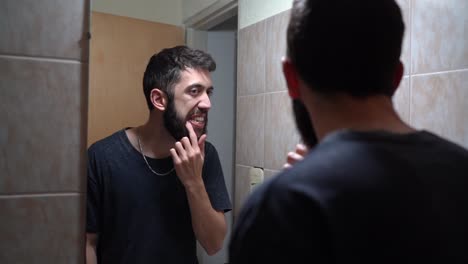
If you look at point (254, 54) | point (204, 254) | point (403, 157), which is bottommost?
point (204, 254)

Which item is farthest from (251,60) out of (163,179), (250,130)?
(163,179)

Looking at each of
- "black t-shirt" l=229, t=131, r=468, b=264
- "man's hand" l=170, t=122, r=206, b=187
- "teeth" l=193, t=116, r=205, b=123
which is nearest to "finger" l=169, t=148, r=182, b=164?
Answer: "man's hand" l=170, t=122, r=206, b=187

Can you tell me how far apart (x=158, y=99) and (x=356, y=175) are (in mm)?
727

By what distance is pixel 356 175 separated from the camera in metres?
0.33

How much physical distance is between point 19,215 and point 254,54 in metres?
0.76

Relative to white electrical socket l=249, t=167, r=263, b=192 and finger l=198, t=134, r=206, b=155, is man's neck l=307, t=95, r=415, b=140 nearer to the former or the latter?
finger l=198, t=134, r=206, b=155

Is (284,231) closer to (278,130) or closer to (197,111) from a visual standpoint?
(197,111)

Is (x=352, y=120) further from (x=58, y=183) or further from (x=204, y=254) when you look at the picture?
(x=204, y=254)

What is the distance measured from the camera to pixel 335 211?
0.32m

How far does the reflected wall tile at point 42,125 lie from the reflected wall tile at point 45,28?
0.8 inches

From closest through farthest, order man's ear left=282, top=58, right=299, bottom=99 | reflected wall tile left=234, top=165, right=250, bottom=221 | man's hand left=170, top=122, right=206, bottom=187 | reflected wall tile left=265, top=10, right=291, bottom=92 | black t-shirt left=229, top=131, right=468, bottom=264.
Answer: black t-shirt left=229, top=131, right=468, bottom=264 < man's ear left=282, top=58, right=299, bottom=99 < man's hand left=170, top=122, right=206, bottom=187 < reflected wall tile left=265, top=10, right=291, bottom=92 < reflected wall tile left=234, top=165, right=250, bottom=221

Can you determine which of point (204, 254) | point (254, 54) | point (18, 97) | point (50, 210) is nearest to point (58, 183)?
point (50, 210)

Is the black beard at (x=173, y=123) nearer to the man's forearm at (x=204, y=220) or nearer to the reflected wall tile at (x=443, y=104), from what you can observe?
the man's forearm at (x=204, y=220)

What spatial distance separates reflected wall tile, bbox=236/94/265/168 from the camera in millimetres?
1188
